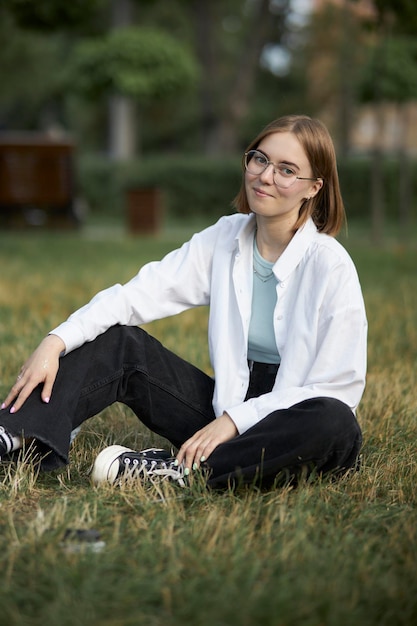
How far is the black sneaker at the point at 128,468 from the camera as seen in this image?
111 inches

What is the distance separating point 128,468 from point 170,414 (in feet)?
0.97

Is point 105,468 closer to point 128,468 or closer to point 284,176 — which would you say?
point 128,468

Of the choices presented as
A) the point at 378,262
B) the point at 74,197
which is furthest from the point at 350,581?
the point at 74,197

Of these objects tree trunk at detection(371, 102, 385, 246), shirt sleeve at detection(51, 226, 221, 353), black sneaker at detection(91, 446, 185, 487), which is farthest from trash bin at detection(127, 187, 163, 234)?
black sneaker at detection(91, 446, 185, 487)

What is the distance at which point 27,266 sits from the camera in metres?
9.53

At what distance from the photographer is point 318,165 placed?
297 cm

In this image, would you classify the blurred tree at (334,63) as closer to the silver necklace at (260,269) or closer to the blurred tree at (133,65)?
the blurred tree at (133,65)

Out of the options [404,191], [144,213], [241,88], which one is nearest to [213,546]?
[404,191]

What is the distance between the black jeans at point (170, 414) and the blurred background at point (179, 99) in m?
1.32

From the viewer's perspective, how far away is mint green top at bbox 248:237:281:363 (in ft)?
9.87

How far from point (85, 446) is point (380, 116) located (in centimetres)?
1062

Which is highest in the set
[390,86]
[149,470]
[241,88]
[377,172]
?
[149,470]

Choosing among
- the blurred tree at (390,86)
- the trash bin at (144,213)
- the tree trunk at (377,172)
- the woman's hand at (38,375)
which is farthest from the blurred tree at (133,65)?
the woman's hand at (38,375)

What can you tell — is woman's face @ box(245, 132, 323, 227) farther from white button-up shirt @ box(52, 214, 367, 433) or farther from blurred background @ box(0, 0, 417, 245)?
blurred background @ box(0, 0, 417, 245)
